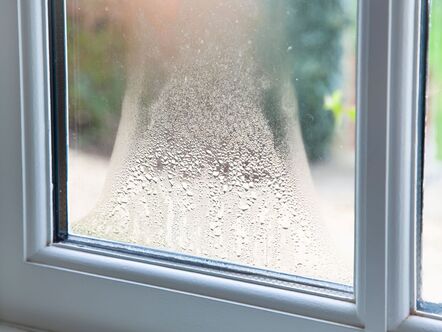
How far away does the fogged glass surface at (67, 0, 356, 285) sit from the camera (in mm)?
718

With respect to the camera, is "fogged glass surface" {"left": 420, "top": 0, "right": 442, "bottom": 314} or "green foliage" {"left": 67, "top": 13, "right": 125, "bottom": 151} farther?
"green foliage" {"left": 67, "top": 13, "right": 125, "bottom": 151}

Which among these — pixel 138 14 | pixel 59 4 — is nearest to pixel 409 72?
pixel 138 14

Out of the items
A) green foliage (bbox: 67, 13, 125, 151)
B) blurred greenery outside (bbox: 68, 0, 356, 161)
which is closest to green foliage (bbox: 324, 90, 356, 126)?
blurred greenery outside (bbox: 68, 0, 356, 161)

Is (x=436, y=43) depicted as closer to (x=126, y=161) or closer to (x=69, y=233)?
(x=126, y=161)

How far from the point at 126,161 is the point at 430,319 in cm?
41

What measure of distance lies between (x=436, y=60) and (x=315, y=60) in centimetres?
13

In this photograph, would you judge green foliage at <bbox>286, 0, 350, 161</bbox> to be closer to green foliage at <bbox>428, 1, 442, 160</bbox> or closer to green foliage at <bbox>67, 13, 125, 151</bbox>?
green foliage at <bbox>428, 1, 442, 160</bbox>

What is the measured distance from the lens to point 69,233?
891 mm

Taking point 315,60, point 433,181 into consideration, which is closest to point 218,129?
point 315,60

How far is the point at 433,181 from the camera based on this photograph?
67 cm

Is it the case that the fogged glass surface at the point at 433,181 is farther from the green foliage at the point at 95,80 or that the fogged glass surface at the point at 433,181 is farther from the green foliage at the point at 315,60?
the green foliage at the point at 95,80

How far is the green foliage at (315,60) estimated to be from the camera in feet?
2.30

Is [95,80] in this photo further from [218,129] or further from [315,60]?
[315,60]

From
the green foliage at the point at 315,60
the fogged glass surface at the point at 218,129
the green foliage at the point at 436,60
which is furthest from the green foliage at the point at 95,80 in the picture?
the green foliage at the point at 436,60
